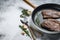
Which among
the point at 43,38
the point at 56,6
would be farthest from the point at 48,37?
the point at 56,6

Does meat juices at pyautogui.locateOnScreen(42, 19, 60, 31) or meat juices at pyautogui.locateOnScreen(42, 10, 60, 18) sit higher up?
meat juices at pyautogui.locateOnScreen(42, 10, 60, 18)

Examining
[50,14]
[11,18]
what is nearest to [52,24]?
[50,14]

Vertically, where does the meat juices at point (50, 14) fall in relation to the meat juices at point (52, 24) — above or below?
above

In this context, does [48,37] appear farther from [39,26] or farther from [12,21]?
[12,21]

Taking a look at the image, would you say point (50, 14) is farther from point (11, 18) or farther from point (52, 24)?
point (11, 18)
